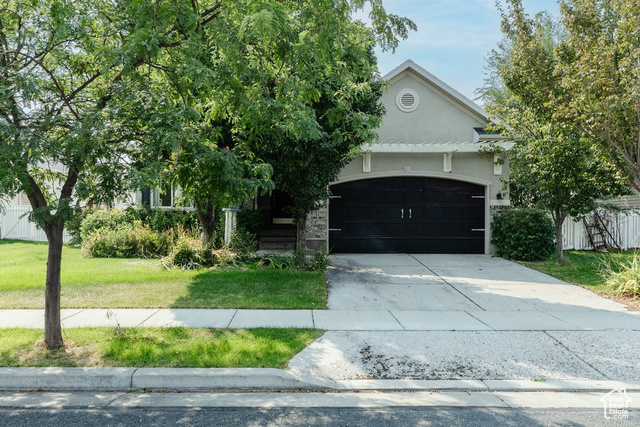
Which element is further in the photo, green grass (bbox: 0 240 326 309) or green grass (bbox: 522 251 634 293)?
green grass (bbox: 522 251 634 293)

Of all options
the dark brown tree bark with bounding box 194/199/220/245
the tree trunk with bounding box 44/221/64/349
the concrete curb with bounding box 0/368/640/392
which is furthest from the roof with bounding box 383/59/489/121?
the tree trunk with bounding box 44/221/64/349

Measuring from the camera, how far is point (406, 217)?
13359 mm

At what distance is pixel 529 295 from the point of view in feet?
27.4

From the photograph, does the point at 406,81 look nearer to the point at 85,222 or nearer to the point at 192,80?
the point at 192,80

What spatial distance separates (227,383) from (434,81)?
480 inches

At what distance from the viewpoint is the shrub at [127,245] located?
12.6 meters

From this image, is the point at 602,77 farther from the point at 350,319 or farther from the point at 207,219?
the point at 207,219

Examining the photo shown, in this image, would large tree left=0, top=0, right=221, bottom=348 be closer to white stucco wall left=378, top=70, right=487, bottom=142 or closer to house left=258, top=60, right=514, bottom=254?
house left=258, top=60, right=514, bottom=254

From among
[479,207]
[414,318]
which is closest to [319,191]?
[414,318]

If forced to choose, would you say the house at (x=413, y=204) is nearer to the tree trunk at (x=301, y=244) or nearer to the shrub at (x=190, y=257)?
the tree trunk at (x=301, y=244)

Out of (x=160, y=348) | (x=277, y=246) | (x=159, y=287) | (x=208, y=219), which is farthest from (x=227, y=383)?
(x=277, y=246)

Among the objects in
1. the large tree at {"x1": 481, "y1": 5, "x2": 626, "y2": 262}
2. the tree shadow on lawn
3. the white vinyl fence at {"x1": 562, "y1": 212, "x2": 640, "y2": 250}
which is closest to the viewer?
the tree shadow on lawn

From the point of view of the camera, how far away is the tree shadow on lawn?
7371 millimetres

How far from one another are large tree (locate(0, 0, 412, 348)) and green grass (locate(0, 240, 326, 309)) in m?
2.55
